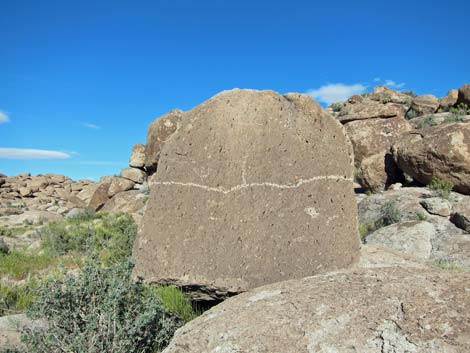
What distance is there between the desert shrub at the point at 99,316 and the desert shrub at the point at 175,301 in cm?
11

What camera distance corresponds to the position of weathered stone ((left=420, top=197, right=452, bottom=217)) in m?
8.36

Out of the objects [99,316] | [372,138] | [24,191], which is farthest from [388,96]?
[24,191]

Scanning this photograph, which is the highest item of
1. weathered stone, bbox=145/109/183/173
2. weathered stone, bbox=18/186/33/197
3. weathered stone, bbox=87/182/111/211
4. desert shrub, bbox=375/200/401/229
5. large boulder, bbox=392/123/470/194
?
weathered stone, bbox=18/186/33/197

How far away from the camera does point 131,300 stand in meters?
3.13

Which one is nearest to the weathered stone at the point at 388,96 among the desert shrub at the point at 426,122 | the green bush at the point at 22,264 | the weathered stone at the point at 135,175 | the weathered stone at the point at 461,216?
the desert shrub at the point at 426,122

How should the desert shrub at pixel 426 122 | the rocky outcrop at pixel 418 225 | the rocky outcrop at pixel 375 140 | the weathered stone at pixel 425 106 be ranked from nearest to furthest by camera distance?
the rocky outcrop at pixel 418 225
the rocky outcrop at pixel 375 140
the desert shrub at pixel 426 122
the weathered stone at pixel 425 106

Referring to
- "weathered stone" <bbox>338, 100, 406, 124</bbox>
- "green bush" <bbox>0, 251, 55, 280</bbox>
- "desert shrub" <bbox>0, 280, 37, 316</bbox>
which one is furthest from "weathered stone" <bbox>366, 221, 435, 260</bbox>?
"weathered stone" <bbox>338, 100, 406, 124</bbox>

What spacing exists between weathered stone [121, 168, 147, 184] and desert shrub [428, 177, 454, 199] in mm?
12604

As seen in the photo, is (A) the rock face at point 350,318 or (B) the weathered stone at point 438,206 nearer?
(A) the rock face at point 350,318

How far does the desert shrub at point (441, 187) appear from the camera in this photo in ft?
30.0

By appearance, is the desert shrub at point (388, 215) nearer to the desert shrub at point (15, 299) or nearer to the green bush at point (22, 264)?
the green bush at point (22, 264)

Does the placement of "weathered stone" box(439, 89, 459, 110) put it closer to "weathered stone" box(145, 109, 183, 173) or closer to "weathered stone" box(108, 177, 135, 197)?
"weathered stone" box(145, 109, 183, 173)

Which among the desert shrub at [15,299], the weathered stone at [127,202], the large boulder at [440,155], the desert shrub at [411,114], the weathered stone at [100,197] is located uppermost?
the desert shrub at [411,114]

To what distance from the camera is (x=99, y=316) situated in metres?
2.87
